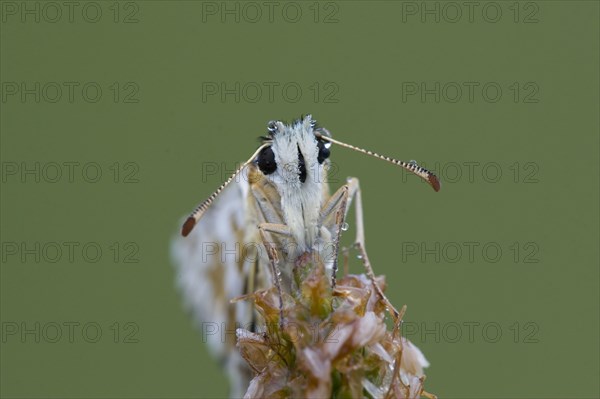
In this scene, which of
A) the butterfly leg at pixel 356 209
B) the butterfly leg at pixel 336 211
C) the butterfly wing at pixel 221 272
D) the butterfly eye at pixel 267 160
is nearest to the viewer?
the butterfly leg at pixel 356 209

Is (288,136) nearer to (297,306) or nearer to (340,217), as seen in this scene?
(340,217)

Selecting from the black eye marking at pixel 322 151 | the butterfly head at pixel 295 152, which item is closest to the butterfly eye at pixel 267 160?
the butterfly head at pixel 295 152

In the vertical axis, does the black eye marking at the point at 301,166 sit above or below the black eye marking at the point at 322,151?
below

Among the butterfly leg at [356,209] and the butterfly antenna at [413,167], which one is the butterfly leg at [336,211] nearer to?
the butterfly leg at [356,209]

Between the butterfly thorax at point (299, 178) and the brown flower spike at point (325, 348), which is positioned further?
the butterfly thorax at point (299, 178)

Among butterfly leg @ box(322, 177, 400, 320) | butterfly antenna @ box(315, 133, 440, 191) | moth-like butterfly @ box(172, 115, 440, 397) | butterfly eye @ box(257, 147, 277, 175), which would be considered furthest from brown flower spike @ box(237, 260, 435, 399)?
butterfly eye @ box(257, 147, 277, 175)

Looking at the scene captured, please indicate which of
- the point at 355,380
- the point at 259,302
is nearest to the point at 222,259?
the point at 259,302

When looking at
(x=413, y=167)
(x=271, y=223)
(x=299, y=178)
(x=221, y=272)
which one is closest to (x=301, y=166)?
(x=299, y=178)
